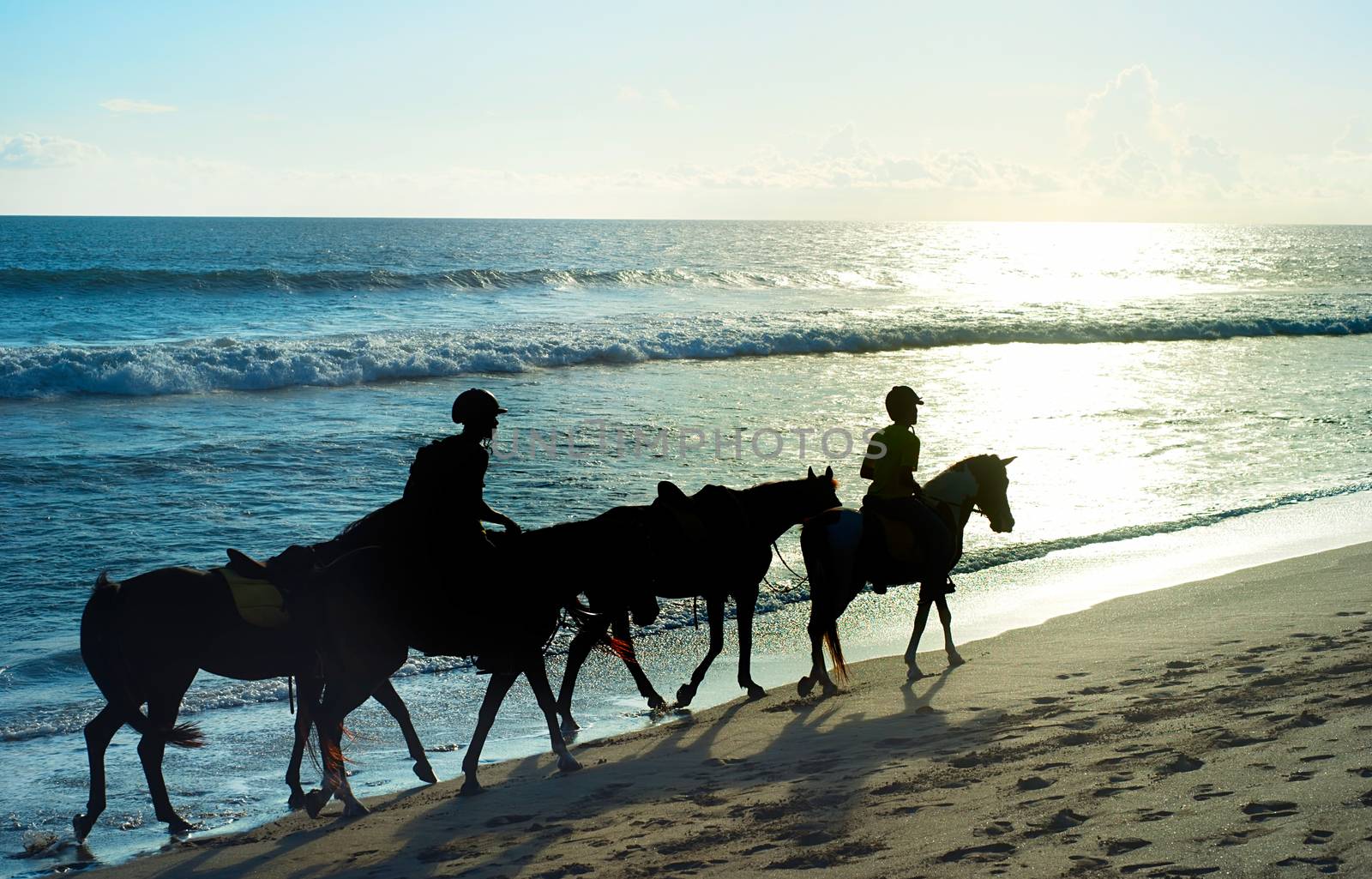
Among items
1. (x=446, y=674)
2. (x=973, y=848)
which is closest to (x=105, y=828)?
(x=446, y=674)

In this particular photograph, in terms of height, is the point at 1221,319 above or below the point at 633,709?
above

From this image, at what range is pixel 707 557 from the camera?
794 cm

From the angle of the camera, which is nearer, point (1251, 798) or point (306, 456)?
point (1251, 798)

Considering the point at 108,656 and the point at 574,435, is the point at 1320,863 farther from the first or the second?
the point at 574,435

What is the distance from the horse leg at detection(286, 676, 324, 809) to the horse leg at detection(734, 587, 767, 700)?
112 inches

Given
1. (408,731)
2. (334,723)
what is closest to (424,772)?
(408,731)

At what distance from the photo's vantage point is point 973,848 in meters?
4.29

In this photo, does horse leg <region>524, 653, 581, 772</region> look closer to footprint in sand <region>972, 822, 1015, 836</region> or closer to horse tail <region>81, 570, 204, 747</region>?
horse tail <region>81, 570, 204, 747</region>

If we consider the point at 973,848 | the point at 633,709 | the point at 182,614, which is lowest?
the point at 633,709

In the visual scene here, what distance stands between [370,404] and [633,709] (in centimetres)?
1663

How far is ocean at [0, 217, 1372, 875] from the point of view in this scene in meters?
7.93

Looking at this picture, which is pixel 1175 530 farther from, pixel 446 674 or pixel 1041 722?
pixel 446 674

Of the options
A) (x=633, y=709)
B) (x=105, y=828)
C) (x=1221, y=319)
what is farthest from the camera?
(x=1221, y=319)

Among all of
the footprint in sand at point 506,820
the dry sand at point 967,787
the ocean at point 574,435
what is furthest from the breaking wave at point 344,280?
the footprint in sand at point 506,820
